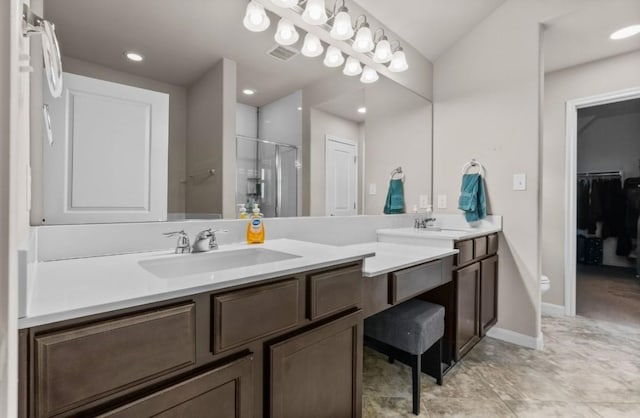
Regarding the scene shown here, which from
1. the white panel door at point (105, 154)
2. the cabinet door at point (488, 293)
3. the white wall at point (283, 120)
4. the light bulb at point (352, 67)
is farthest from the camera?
the cabinet door at point (488, 293)

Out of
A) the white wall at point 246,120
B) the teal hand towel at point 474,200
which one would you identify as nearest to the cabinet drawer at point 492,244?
the teal hand towel at point 474,200

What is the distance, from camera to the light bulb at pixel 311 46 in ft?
5.65

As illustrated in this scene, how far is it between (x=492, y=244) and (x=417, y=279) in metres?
1.09

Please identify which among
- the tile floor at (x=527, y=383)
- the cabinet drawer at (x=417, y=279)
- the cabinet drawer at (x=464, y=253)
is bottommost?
the tile floor at (x=527, y=383)

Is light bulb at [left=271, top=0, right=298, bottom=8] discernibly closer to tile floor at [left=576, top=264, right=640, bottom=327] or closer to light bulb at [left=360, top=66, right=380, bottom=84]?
light bulb at [left=360, top=66, right=380, bottom=84]

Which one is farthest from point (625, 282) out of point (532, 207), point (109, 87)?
point (109, 87)

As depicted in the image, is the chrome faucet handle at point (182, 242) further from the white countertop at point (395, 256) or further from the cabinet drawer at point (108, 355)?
the white countertop at point (395, 256)

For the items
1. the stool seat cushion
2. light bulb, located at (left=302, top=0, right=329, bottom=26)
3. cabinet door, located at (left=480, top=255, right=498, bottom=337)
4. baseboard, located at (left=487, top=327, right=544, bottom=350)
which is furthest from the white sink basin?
baseboard, located at (left=487, top=327, right=544, bottom=350)

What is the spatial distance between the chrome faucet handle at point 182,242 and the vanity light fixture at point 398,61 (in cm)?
188

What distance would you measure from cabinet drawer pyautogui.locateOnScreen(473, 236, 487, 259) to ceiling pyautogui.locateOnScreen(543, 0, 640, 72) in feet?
5.33

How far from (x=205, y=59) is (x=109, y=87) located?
43cm

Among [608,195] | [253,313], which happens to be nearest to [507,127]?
[253,313]

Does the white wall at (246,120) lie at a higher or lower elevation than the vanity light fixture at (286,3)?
lower

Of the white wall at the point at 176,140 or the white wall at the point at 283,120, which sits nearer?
the white wall at the point at 176,140
